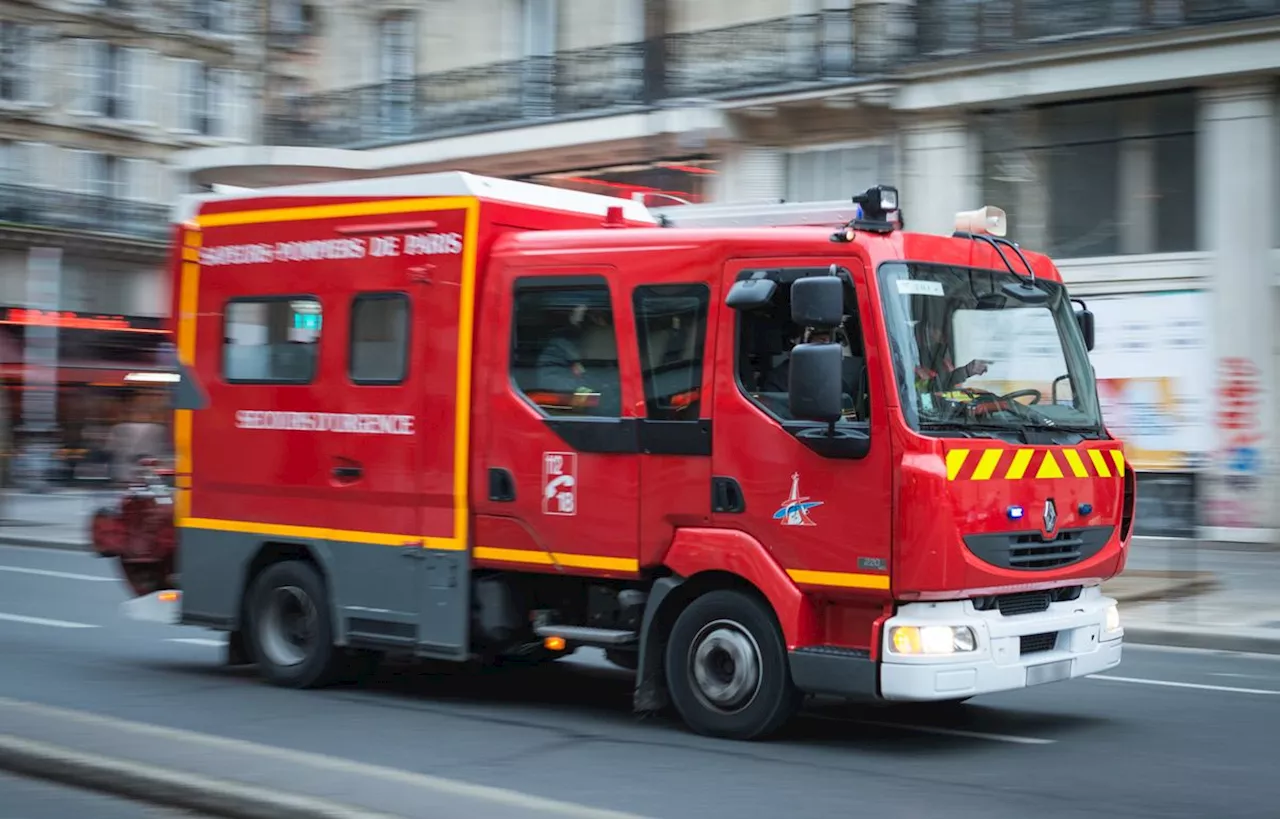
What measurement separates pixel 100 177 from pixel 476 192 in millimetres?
41825

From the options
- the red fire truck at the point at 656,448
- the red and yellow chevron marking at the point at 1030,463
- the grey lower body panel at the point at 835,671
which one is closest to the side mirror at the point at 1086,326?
the red fire truck at the point at 656,448

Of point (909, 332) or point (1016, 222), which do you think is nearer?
point (909, 332)

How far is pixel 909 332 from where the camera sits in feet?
25.0

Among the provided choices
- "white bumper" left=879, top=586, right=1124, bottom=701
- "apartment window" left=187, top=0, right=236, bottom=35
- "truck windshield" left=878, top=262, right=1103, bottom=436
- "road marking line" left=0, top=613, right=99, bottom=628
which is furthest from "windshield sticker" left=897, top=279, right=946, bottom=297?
"apartment window" left=187, top=0, right=236, bottom=35

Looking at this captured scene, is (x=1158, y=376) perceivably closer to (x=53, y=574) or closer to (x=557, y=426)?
(x=53, y=574)

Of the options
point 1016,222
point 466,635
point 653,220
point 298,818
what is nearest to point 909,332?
point 653,220

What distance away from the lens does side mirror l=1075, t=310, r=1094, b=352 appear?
28.7 feet

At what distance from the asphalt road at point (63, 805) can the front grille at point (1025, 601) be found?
371cm

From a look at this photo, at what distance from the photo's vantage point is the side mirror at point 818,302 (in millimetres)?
7363

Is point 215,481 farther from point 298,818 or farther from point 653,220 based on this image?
point 298,818

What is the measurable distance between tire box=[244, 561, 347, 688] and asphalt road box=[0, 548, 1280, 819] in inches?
5.5

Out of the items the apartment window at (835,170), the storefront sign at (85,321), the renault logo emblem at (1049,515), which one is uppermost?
the apartment window at (835,170)

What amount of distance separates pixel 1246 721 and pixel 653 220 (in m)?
4.27

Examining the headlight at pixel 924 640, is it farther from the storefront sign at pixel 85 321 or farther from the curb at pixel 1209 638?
the storefront sign at pixel 85 321
